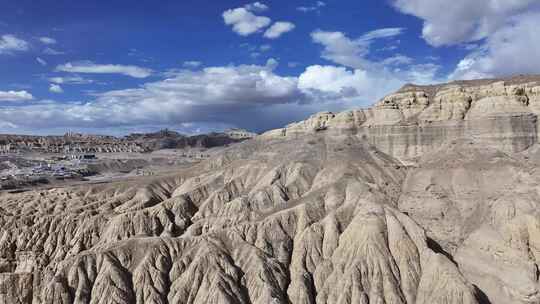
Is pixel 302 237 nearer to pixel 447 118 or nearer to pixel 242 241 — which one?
pixel 242 241

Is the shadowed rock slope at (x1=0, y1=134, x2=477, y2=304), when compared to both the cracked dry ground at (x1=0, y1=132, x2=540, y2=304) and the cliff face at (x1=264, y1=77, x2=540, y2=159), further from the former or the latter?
the cliff face at (x1=264, y1=77, x2=540, y2=159)

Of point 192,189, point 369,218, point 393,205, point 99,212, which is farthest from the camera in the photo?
point 192,189

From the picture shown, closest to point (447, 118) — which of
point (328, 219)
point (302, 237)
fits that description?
point (328, 219)

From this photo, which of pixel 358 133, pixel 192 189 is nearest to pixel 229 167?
pixel 192 189

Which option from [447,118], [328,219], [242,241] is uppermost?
[447,118]

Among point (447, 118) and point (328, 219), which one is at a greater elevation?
point (447, 118)

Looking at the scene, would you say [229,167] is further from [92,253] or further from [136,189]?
[92,253]

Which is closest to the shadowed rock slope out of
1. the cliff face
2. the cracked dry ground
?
the cracked dry ground
